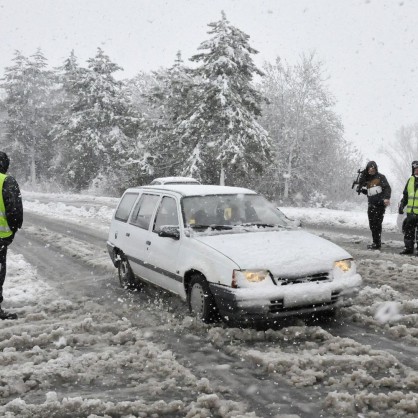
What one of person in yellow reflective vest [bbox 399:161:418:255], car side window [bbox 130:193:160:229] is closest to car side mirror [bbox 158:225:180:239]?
car side window [bbox 130:193:160:229]

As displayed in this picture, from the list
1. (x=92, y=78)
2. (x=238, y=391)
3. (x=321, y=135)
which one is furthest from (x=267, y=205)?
(x=92, y=78)

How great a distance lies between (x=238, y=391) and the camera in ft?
12.5

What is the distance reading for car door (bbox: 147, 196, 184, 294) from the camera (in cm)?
585

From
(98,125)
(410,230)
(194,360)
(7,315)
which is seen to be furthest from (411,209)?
(98,125)

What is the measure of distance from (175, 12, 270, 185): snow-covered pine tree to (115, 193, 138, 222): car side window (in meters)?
20.6

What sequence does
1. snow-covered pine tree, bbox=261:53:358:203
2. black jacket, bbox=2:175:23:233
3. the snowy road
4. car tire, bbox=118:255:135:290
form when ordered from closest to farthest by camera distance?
the snowy road → black jacket, bbox=2:175:23:233 → car tire, bbox=118:255:135:290 → snow-covered pine tree, bbox=261:53:358:203

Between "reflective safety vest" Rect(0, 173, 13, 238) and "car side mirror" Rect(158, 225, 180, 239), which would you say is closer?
"car side mirror" Rect(158, 225, 180, 239)

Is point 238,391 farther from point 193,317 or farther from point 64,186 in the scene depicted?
point 64,186

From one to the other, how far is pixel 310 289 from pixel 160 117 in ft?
107

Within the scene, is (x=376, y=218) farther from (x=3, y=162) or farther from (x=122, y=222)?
(x=3, y=162)

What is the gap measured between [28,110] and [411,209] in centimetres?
4884

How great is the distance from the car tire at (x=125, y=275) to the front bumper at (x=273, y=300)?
2553 mm

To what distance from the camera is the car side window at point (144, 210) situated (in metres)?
6.88

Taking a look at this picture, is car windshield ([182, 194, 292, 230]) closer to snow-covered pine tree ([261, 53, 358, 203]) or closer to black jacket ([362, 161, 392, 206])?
black jacket ([362, 161, 392, 206])
